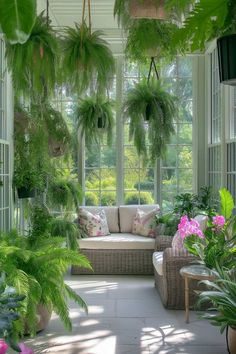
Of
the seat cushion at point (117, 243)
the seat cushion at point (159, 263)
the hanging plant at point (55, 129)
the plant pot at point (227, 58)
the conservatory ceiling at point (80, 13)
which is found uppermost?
the conservatory ceiling at point (80, 13)

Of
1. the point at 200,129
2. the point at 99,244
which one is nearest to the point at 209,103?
the point at 200,129

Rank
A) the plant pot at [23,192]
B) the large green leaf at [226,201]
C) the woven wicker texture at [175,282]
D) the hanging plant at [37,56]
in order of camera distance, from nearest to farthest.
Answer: the hanging plant at [37,56], the large green leaf at [226,201], the woven wicker texture at [175,282], the plant pot at [23,192]

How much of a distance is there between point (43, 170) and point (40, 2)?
193 cm

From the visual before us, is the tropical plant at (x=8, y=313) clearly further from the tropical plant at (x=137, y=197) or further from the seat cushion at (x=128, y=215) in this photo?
the tropical plant at (x=137, y=197)

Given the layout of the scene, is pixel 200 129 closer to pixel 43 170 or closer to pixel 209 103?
pixel 209 103

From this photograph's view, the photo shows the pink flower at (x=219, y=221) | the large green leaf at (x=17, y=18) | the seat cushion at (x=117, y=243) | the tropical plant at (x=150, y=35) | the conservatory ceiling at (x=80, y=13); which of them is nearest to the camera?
the large green leaf at (x=17, y=18)

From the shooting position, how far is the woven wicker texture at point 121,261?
5.93 meters

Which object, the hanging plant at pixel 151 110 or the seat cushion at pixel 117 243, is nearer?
the hanging plant at pixel 151 110

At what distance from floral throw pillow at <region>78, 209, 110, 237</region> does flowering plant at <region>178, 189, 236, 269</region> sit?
214 centimetres

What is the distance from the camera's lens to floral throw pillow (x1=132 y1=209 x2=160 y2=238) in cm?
625

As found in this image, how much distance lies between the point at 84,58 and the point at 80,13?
3560 mm

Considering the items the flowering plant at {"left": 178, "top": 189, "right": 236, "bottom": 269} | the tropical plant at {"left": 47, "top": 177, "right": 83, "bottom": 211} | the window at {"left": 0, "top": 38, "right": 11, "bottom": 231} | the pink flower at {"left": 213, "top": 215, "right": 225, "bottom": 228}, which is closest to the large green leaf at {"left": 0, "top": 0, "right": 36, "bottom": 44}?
the flowering plant at {"left": 178, "top": 189, "right": 236, "bottom": 269}

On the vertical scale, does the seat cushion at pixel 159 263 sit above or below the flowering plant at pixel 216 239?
below

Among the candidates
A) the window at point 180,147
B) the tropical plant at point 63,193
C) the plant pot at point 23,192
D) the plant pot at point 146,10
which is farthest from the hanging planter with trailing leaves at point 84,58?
the window at point 180,147
